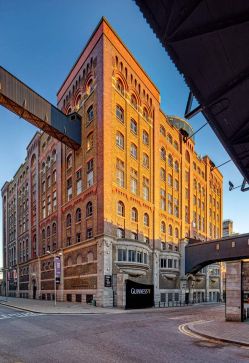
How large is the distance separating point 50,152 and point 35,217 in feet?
51.1

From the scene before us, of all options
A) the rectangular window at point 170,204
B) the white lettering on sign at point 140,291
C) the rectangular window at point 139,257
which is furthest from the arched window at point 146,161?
the white lettering on sign at point 140,291

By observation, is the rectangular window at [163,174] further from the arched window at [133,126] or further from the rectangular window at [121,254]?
the rectangular window at [121,254]

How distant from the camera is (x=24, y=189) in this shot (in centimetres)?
7688

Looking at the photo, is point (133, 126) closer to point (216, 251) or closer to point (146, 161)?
point (146, 161)

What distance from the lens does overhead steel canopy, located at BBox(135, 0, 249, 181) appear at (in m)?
4.23

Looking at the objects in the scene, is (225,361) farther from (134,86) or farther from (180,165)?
(180,165)

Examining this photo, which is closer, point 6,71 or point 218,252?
point 6,71

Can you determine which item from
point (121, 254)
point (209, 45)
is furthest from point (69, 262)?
point (209, 45)

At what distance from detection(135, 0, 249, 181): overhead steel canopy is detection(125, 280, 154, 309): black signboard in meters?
33.5

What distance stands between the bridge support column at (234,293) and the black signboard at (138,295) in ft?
55.5

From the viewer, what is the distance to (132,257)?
135 feet

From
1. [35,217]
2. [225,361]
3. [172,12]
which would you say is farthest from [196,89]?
[35,217]

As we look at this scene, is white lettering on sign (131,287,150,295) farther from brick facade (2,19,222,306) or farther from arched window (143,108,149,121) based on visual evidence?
arched window (143,108,149,121)

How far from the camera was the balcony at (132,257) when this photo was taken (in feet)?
129
